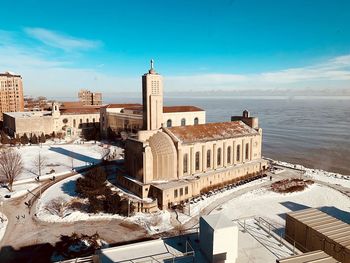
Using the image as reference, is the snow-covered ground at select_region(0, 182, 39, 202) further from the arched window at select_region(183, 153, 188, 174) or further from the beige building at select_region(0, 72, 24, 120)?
the beige building at select_region(0, 72, 24, 120)

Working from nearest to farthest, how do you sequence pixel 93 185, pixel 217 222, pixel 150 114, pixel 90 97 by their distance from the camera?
pixel 217 222 → pixel 93 185 → pixel 150 114 → pixel 90 97

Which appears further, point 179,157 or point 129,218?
point 179,157

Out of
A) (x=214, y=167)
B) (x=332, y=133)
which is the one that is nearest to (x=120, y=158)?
(x=214, y=167)

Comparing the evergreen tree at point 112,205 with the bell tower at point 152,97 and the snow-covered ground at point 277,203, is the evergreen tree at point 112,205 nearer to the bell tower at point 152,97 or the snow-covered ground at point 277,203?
the snow-covered ground at point 277,203

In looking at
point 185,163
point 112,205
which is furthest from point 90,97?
point 112,205

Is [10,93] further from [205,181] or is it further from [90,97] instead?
[205,181]

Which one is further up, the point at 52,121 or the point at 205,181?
the point at 52,121

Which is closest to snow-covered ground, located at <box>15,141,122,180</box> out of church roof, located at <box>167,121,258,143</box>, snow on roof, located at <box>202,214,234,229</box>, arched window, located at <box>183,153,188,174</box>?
arched window, located at <box>183,153,188,174</box>
